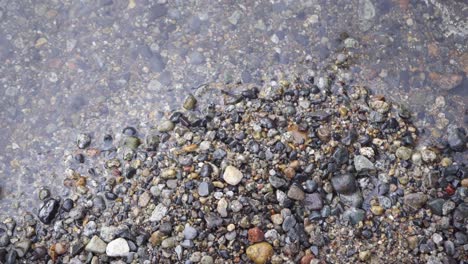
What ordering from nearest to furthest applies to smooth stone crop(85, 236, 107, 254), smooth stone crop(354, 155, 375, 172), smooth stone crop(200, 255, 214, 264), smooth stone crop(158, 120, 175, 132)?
smooth stone crop(200, 255, 214, 264) < smooth stone crop(85, 236, 107, 254) < smooth stone crop(354, 155, 375, 172) < smooth stone crop(158, 120, 175, 132)

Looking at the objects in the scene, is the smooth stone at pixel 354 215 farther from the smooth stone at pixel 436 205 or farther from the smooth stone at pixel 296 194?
the smooth stone at pixel 436 205

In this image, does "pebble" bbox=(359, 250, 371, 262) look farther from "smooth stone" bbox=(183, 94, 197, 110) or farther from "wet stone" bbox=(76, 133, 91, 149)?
"wet stone" bbox=(76, 133, 91, 149)

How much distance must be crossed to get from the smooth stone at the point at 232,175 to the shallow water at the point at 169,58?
658 millimetres

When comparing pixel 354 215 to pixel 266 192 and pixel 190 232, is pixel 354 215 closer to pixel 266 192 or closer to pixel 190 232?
pixel 266 192

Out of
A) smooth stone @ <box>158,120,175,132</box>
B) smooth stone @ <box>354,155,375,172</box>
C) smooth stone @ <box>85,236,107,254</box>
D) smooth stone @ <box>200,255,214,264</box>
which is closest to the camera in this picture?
smooth stone @ <box>200,255,214,264</box>

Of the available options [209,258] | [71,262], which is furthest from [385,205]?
[71,262]

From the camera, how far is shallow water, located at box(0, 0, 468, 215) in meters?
3.21

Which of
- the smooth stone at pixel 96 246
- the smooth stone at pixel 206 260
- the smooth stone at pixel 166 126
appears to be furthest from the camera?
the smooth stone at pixel 166 126

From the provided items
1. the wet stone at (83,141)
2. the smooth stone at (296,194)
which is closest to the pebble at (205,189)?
the smooth stone at (296,194)

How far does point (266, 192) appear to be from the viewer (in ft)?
9.24

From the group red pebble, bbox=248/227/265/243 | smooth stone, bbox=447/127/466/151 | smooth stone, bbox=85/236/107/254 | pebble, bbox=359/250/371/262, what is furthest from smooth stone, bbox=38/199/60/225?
smooth stone, bbox=447/127/466/151

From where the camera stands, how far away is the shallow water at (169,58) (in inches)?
126

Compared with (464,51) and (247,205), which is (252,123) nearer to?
(247,205)

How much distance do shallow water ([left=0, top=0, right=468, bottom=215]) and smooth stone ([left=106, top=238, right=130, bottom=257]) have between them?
2.00 feet
